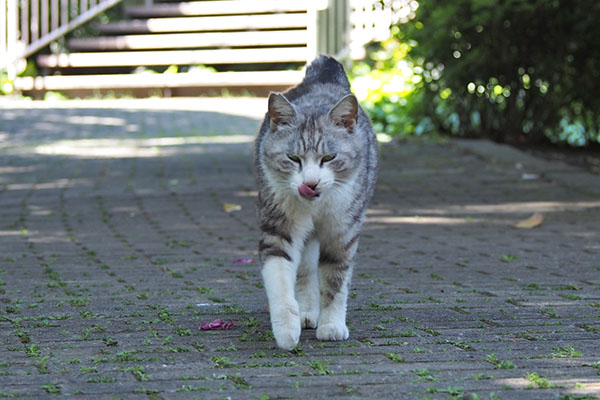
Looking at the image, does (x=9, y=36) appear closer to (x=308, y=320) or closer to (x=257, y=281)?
(x=257, y=281)

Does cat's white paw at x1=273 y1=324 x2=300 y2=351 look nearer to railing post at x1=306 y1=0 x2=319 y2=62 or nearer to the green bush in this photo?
the green bush

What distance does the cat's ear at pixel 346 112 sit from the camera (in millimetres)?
4098

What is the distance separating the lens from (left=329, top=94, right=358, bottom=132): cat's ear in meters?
4.10

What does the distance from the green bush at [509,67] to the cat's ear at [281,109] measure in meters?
6.44

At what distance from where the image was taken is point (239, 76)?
53.5ft

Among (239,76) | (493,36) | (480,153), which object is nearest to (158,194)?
(480,153)

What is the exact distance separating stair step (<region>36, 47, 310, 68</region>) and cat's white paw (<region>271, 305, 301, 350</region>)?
12.9 metres

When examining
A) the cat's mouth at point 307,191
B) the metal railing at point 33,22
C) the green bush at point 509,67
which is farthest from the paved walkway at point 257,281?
the metal railing at point 33,22

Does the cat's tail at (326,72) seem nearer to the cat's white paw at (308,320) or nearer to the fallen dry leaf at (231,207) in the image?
the cat's white paw at (308,320)

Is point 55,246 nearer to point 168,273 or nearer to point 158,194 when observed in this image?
point 168,273

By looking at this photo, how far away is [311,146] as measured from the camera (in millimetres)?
3986

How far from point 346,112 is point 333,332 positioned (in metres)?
0.95

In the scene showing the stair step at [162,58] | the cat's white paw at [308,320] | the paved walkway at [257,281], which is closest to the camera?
the paved walkway at [257,281]

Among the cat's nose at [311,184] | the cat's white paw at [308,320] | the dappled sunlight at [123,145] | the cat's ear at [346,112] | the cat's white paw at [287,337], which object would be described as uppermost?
the cat's ear at [346,112]
